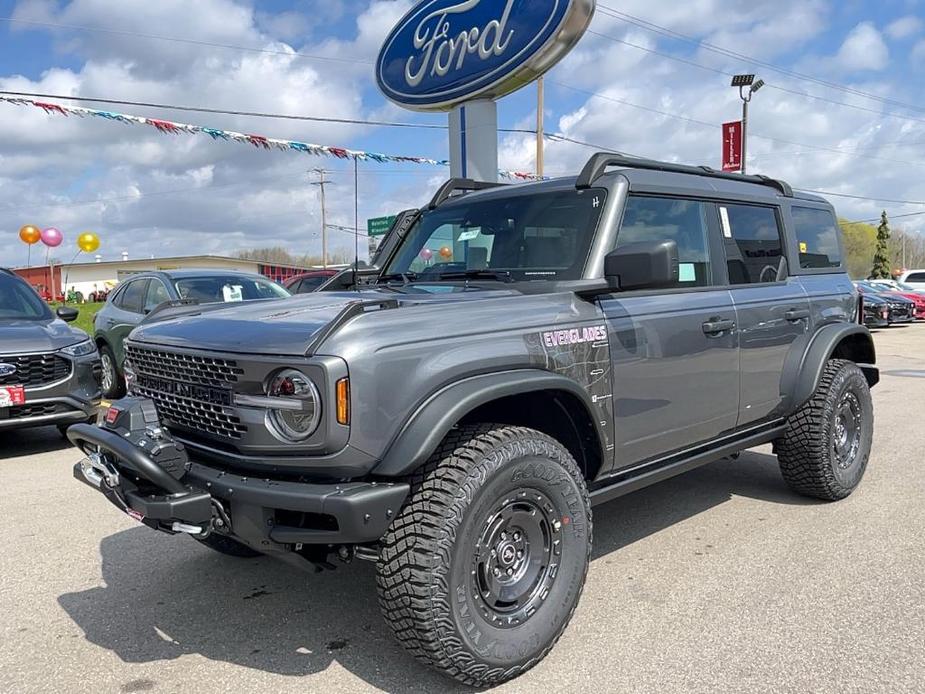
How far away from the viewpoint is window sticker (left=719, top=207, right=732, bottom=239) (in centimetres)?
427

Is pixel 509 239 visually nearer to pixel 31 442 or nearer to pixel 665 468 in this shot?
pixel 665 468

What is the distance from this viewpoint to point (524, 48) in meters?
9.93

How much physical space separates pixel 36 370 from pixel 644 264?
18.2 feet

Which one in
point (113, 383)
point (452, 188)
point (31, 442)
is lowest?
point (31, 442)

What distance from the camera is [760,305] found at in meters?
4.27

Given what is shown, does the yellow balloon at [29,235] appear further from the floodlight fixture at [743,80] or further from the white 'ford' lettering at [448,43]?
the floodlight fixture at [743,80]

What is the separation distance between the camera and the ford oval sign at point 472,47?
31.8 feet

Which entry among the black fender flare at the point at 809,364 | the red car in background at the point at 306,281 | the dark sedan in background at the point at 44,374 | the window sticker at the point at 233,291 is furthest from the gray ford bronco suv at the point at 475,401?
the red car in background at the point at 306,281

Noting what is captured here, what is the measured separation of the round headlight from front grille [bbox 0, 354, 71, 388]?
15.8 feet

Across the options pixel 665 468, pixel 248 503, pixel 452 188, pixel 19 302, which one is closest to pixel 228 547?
pixel 248 503

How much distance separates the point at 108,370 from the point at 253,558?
6.45 m

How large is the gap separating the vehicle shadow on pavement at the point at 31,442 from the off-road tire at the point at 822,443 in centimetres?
621

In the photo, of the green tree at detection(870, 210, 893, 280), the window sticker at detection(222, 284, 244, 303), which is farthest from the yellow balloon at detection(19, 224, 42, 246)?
the green tree at detection(870, 210, 893, 280)

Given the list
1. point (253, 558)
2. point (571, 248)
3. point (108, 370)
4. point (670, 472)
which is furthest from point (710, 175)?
point (108, 370)
